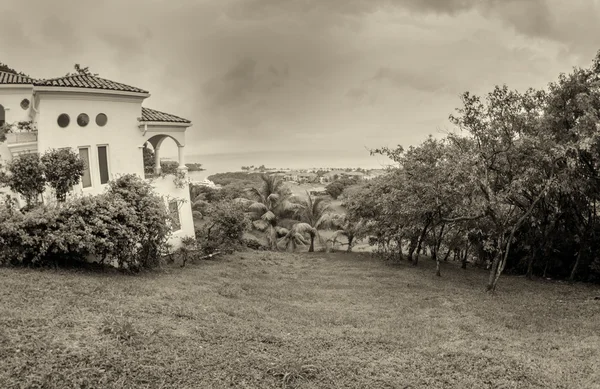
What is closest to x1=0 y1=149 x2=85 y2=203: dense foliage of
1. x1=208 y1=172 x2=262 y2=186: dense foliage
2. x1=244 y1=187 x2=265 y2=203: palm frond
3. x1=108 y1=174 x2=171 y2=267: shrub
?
x1=108 y1=174 x2=171 y2=267: shrub

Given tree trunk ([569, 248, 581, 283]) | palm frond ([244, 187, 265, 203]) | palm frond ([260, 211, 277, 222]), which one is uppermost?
palm frond ([244, 187, 265, 203])

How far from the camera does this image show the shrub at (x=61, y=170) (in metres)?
15.0

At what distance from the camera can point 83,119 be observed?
1816 centimetres

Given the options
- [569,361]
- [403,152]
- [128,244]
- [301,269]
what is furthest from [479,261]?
[128,244]

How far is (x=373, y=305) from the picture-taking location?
46.9ft

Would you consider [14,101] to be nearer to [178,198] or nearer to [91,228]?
[178,198]

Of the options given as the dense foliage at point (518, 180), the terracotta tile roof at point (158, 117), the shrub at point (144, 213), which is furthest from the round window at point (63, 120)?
the dense foliage at point (518, 180)

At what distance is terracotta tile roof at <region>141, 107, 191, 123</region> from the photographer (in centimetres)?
2061

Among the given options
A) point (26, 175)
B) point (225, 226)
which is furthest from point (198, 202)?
point (26, 175)

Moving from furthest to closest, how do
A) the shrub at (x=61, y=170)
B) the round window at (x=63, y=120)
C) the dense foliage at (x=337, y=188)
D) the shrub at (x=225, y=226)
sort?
the dense foliage at (x=337, y=188) → the shrub at (x=225, y=226) → the round window at (x=63, y=120) → the shrub at (x=61, y=170)

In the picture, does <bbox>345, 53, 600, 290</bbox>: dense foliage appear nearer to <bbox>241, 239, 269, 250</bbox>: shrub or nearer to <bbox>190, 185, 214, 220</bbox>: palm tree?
<bbox>241, 239, 269, 250</bbox>: shrub

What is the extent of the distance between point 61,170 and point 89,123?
13.2 feet

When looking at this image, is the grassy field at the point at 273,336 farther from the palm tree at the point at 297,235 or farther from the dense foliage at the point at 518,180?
the palm tree at the point at 297,235

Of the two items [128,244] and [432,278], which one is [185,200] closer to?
[128,244]
